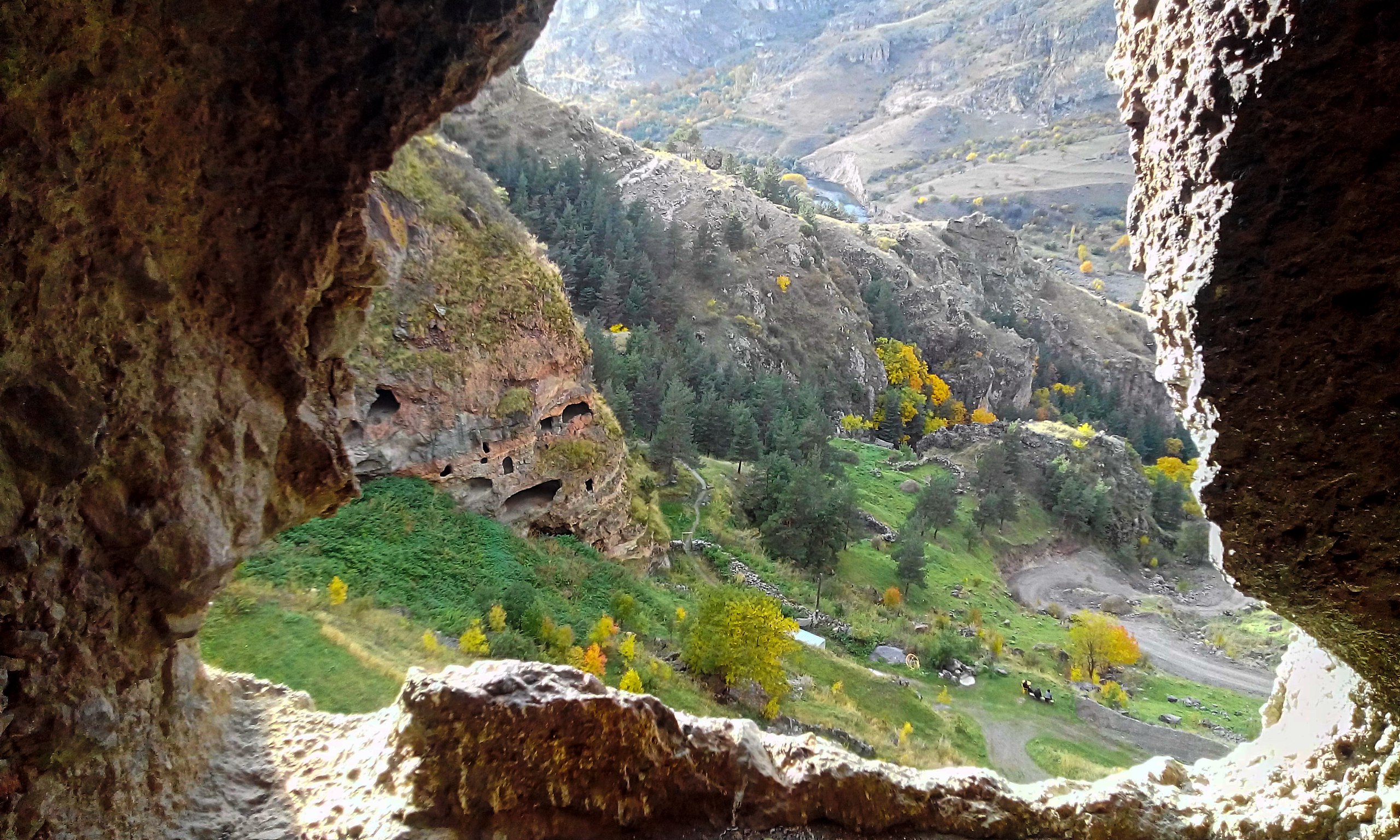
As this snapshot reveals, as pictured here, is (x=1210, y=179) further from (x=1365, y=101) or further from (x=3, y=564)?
(x=3, y=564)

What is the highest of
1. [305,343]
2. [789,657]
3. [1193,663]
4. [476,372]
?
[305,343]

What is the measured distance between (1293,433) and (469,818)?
22.8 feet

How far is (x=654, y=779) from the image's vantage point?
22.5 ft

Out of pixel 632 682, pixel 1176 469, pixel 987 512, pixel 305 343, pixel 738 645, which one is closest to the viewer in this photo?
pixel 305 343

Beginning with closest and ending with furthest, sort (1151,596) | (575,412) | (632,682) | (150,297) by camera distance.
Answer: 1. (150,297)
2. (632,682)
3. (575,412)
4. (1151,596)

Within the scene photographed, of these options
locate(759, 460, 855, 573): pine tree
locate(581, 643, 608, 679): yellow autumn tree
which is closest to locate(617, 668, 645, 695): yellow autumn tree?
locate(581, 643, 608, 679): yellow autumn tree

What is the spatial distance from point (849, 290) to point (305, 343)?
7921 centimetres

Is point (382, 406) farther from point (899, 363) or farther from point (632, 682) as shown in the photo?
point (899, 363)

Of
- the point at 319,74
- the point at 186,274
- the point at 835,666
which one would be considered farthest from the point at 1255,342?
the point at 835,666

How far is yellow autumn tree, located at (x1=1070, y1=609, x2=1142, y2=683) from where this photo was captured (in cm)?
3556

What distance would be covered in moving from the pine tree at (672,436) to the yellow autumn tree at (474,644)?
2091 centimetres

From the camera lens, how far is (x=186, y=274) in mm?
4691

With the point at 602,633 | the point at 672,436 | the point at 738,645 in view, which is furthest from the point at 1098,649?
the point at 602,633

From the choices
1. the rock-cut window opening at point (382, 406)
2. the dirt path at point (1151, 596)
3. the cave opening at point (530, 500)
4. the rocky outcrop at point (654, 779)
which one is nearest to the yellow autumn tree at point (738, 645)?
the cave opening at point (530, 500)
